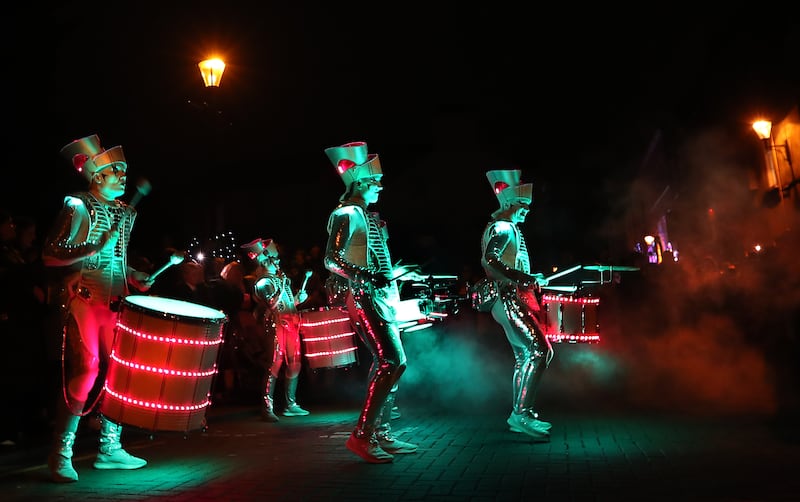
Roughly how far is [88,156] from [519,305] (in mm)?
4114

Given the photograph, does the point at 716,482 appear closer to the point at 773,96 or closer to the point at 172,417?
the point at 172,417

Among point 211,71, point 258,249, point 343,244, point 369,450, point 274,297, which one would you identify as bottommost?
point 369,450

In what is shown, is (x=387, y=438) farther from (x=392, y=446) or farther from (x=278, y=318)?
(x=278, y=318)

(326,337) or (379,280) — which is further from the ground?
(379,280)

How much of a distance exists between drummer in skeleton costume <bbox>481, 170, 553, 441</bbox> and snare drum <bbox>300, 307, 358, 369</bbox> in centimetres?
268

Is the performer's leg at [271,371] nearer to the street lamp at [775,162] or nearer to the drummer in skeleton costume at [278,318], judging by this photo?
the drummer in skeleton costume at [278,318]

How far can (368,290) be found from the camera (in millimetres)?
5617

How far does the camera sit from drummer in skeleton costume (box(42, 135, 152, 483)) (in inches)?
198

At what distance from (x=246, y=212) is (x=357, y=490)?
42.9ft

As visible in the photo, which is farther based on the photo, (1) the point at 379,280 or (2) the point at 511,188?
(2) the point at 511,188

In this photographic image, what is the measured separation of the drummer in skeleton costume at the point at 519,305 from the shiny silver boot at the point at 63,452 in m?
3.91

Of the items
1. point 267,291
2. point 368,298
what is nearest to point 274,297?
point 267,291

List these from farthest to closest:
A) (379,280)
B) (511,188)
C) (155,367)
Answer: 1. (511,188)
2. (379,280)
3. (155,367)

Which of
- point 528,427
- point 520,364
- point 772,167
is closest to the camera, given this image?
point 528,427
